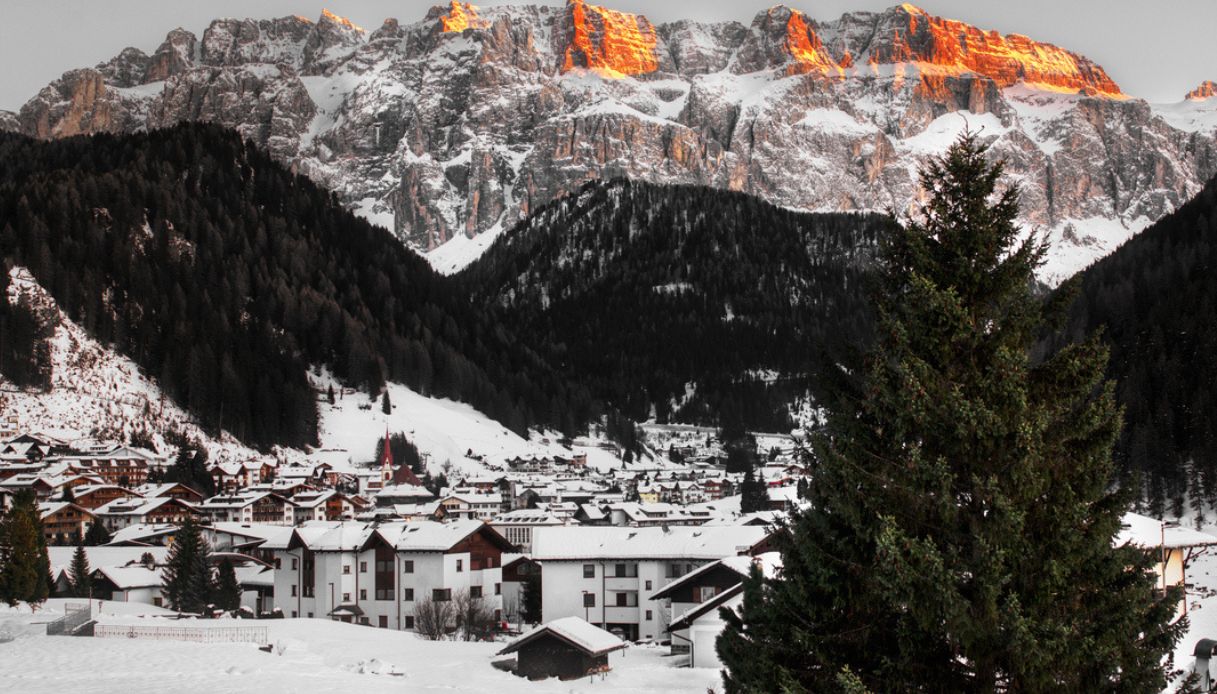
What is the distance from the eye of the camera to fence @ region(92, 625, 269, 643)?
42938 mm

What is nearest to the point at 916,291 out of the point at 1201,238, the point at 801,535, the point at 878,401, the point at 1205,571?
the point at 878,401

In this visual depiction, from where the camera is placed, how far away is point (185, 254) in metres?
185

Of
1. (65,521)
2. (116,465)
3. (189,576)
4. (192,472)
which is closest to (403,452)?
(192,472)

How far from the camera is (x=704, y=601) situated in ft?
176

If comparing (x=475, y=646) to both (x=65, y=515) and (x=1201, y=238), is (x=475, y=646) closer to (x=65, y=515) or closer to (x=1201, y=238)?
(x=65, y=515)

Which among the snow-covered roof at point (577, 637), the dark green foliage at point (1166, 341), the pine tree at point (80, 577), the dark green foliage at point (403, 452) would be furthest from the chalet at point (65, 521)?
the dark green foliage at point (1166, 341)

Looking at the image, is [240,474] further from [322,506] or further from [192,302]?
[192,302]

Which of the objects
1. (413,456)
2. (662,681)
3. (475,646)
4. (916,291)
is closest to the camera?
(916,291)

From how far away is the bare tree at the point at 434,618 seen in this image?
63841 mm

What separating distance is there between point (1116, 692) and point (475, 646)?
4362cm

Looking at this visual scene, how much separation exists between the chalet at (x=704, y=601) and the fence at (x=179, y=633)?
1683cm

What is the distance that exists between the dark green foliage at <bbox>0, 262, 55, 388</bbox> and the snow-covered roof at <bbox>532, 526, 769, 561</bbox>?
96.8 metres

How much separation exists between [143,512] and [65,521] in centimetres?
742

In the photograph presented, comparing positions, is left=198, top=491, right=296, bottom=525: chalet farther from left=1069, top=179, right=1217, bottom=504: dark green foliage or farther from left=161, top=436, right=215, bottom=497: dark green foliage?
left=1069, top=179, right=1217, bottom=504: dark green foliage
